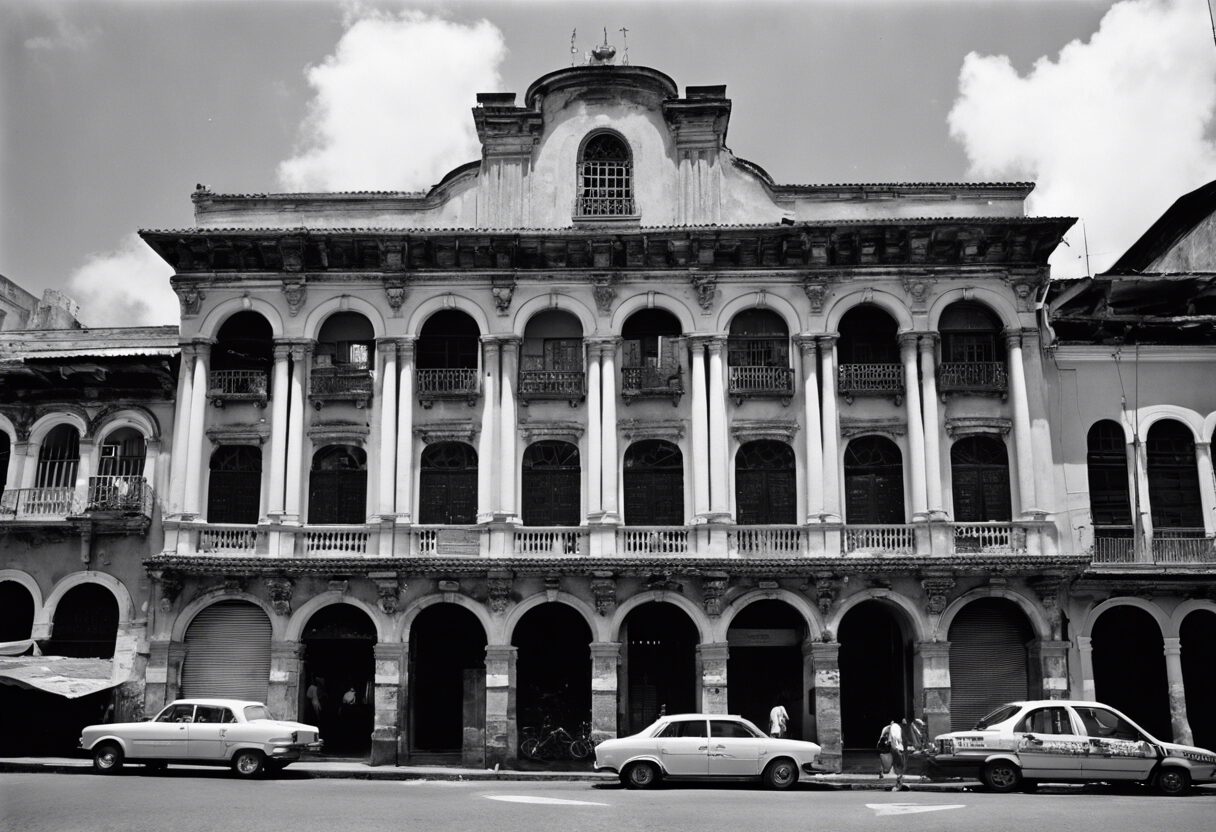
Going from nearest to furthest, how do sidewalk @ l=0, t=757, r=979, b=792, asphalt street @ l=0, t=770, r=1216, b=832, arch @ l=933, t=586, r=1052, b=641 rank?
asphalt street @ l=0, t=770, r=1216, b=832 → sidewalk @ l=0, t=757, r=979, b=792 → arch @ l=933, t=586, r=1052, b=641

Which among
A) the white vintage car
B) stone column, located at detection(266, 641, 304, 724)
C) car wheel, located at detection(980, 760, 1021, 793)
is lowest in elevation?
car wheel, located at detection(980, 760, 1021, 793)

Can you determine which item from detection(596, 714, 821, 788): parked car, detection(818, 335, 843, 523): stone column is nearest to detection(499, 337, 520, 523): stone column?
detection(818, 335, 843, 523): stone column

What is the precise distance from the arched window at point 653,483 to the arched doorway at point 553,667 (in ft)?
9.80

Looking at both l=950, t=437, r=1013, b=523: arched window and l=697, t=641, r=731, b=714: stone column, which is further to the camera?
l=950, t=437, r=1013, b=523: arched window

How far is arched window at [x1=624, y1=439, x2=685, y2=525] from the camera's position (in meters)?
31.2

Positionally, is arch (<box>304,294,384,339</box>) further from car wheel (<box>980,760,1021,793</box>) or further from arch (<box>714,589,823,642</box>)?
car wheel (<box>980,760,1021,793</box>)

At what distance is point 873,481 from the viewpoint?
1227 inches

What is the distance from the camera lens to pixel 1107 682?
1231 inches

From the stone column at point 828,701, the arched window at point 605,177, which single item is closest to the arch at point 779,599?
the stone column at point 828,701

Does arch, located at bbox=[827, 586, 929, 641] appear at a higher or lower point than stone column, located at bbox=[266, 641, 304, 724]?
higher

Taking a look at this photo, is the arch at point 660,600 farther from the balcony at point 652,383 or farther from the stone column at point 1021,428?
the stone column at point 1021,428

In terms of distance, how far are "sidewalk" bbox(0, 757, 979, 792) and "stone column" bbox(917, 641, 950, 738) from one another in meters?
2.73

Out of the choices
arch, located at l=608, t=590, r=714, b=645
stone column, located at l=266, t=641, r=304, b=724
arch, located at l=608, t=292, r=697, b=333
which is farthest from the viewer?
arch, located at l=608, t=292, r=697, b=333

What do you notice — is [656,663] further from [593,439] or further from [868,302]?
[868,302]
